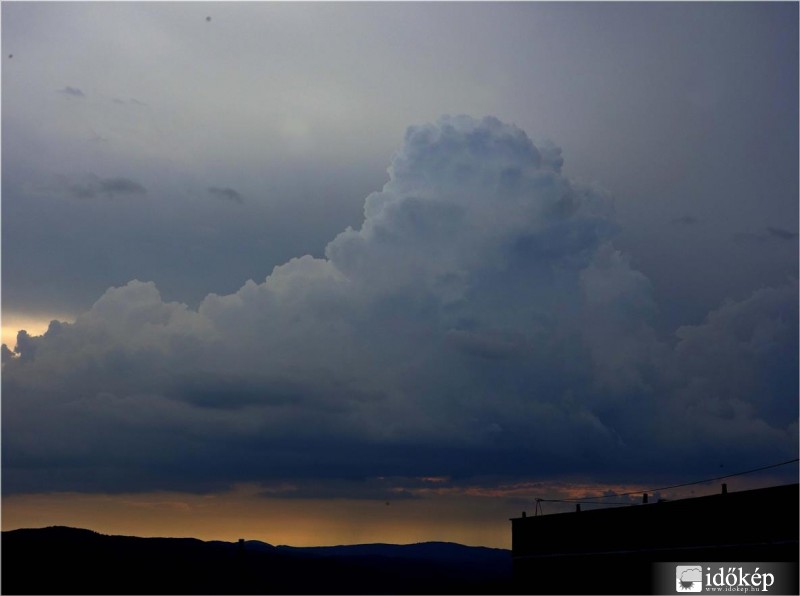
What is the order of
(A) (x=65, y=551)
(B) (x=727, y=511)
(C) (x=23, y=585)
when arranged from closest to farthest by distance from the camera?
(B) (x=727, y=511)
(C) (x=23, y=585)
(A) (x=65, y=551)

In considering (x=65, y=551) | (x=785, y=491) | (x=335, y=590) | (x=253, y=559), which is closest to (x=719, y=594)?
(x=785, y=491)

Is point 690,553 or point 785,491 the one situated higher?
point 785,491

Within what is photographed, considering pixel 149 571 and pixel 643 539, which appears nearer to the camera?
pixel 643 539

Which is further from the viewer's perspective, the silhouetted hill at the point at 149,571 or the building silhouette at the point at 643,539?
the silhouetted hill at the point at 149,571

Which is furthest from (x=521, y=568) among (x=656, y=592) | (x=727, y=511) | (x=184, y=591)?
(x=184, y=591)

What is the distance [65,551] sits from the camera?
15562 centimetres

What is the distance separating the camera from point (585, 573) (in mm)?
66562

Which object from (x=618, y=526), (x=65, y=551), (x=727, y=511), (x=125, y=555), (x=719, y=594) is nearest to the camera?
(x=719, y=594)

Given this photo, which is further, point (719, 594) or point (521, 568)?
point (521, 568)

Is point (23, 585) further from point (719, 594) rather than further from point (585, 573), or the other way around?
point (719, 594)

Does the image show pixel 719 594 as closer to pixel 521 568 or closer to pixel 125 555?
pixel 521 568

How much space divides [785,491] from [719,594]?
717 centimetres

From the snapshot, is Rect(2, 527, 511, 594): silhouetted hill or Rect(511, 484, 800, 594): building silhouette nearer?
Rect(511, 484, 800, 594): building silhouette

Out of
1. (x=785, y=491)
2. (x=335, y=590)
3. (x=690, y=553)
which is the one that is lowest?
(x=335, y=590)
